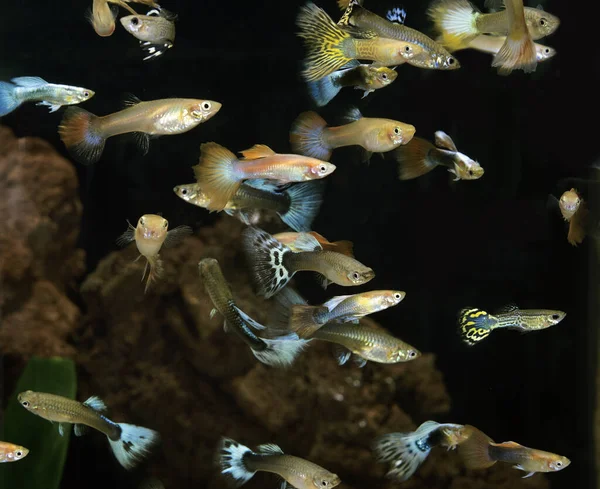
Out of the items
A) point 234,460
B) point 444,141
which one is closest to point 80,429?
point 234,460

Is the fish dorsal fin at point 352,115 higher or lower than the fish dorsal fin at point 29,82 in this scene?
higher

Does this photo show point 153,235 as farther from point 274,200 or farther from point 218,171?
point 274,200

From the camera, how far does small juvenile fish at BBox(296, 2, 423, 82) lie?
2.60 m

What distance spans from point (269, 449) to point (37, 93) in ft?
7.51

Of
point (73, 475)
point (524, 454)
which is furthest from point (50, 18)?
point (524, 454)

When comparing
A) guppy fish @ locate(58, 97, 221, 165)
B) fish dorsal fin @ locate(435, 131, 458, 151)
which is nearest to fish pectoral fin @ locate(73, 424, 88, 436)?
guppy fish @ locate(58, 97, 221, 165)

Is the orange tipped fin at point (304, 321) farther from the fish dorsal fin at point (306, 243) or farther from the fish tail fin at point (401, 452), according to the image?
the fish tail fin at point (401, 452)

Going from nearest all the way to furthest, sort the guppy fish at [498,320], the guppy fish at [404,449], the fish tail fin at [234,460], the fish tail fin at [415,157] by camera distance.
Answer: the guppy fish at [498,320], the fish tail fin at [415,157], the fish tail fin at [234,460], the guppy fish at [404,449]

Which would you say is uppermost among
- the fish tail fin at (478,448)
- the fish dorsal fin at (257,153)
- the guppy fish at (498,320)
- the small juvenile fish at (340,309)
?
the fish dorsal fin at (257,153)

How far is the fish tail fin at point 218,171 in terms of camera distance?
2645 mm

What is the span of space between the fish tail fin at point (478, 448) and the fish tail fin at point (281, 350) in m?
1.05

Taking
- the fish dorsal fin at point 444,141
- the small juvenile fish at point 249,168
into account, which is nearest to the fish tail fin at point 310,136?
the small juvenile fish at point 249,168

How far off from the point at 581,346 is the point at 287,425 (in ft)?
6.49

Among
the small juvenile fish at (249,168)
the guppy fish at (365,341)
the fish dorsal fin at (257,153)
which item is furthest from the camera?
the guppy fish at (365,341)
